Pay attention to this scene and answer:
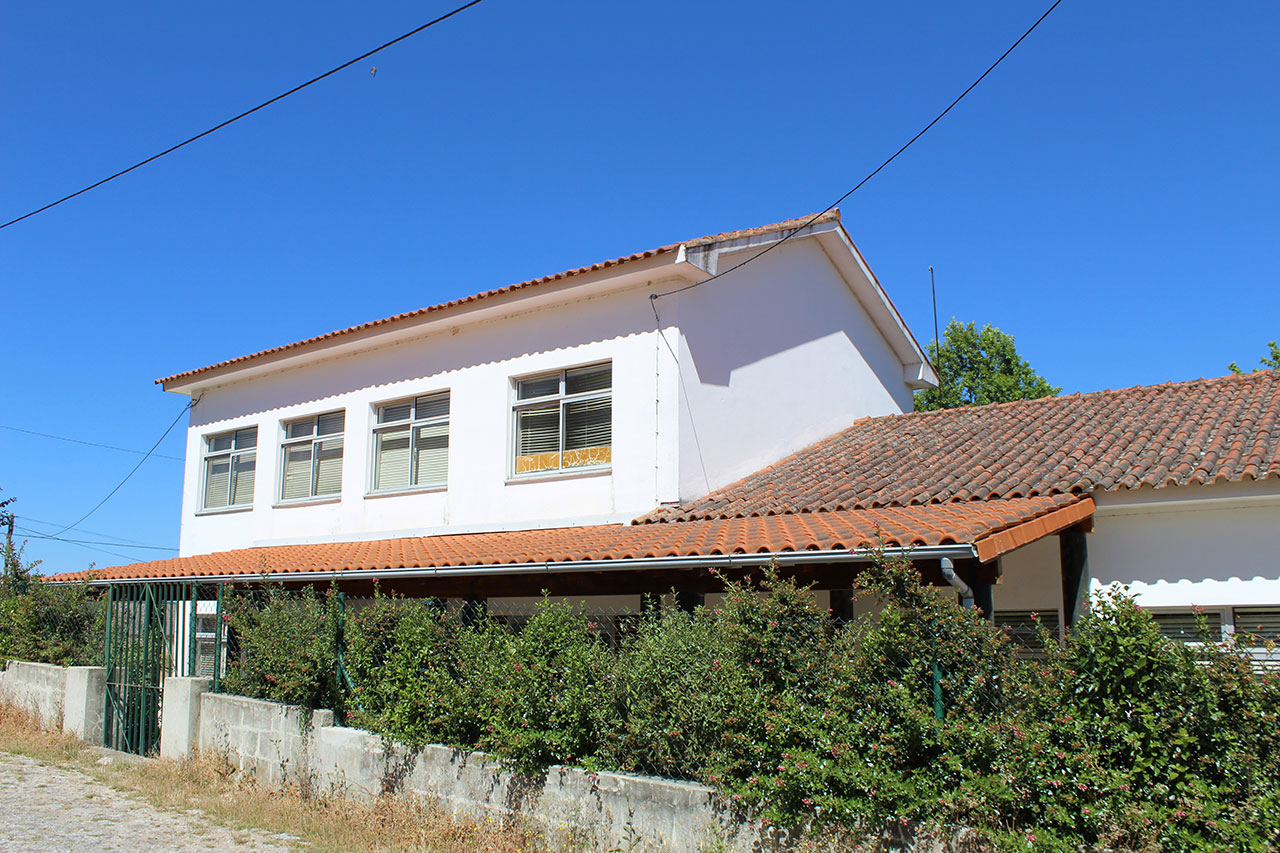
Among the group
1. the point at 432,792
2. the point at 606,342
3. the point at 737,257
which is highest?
the point at 737,257

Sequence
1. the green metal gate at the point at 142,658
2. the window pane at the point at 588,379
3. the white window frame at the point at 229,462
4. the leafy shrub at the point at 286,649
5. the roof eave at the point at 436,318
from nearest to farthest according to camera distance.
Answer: the leafy shrub at the point at 286,649
the green metal gate at the point at 142,658
the roof eave at the point at 436,318
the window pane at the point at 588,379
the white window frame at the point at 229,462

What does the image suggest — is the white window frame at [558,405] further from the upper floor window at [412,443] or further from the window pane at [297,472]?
the window pane at [297,472]

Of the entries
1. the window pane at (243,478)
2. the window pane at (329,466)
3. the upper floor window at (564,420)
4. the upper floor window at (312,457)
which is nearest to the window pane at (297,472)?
the upper floor window at (312,457)

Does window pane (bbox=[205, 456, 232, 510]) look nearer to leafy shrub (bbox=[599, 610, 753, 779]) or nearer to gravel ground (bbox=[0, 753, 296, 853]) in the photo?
gravel ground (bbox=[0, 753, 296, 853])

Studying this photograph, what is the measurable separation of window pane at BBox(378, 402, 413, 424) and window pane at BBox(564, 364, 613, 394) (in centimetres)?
315

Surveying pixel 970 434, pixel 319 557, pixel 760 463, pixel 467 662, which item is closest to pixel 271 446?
pixel 319 557

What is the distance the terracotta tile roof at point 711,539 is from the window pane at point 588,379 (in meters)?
1.94

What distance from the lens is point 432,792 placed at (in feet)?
26.8

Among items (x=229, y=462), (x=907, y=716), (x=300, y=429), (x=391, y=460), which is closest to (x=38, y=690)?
(x=229, y=462)

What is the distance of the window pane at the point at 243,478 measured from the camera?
1778 centimetres

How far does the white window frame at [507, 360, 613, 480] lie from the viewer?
43.2ft

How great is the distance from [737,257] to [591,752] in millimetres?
7799

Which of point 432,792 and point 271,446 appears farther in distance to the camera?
point 271,446

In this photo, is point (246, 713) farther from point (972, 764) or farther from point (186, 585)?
point (972, 764)
